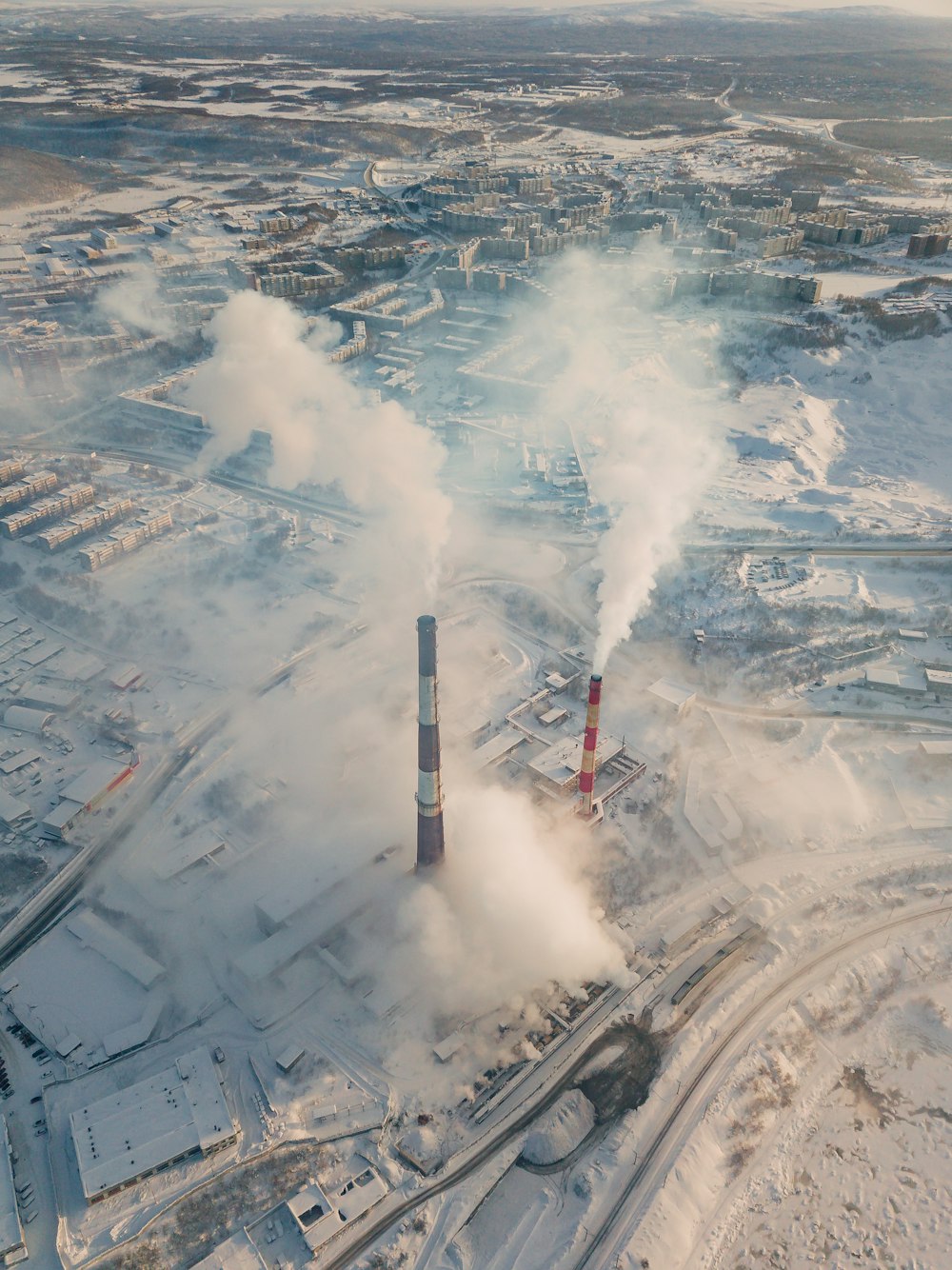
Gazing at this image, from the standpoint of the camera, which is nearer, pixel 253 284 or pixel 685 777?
pixel 685 777

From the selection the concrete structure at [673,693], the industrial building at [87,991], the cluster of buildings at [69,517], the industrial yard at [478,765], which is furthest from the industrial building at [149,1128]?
the cluster of buildings at [69,517]

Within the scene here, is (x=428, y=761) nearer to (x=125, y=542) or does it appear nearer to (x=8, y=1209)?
(x=8, y=1209)

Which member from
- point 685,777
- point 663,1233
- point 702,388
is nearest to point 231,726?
point 685,777

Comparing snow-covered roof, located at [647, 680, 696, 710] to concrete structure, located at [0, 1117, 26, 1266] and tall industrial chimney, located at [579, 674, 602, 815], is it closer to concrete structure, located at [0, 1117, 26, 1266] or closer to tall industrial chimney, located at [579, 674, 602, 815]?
tall industrial chimney, located at [579, 674, 602, 815]

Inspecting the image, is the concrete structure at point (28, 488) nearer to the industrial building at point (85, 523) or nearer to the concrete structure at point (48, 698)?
the industrial building at point (85, 523)

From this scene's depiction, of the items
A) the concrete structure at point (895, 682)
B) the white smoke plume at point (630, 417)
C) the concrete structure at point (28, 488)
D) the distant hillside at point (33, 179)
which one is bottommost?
the concrete structure at point (895, 682)

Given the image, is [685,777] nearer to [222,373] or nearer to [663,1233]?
[663,1233]

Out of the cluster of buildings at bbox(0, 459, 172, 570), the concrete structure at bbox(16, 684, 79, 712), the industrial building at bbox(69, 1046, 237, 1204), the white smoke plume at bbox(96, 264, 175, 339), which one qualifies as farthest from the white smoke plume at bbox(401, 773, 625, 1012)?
the white smoke plume at bbox(96, 264, 175, 339)
